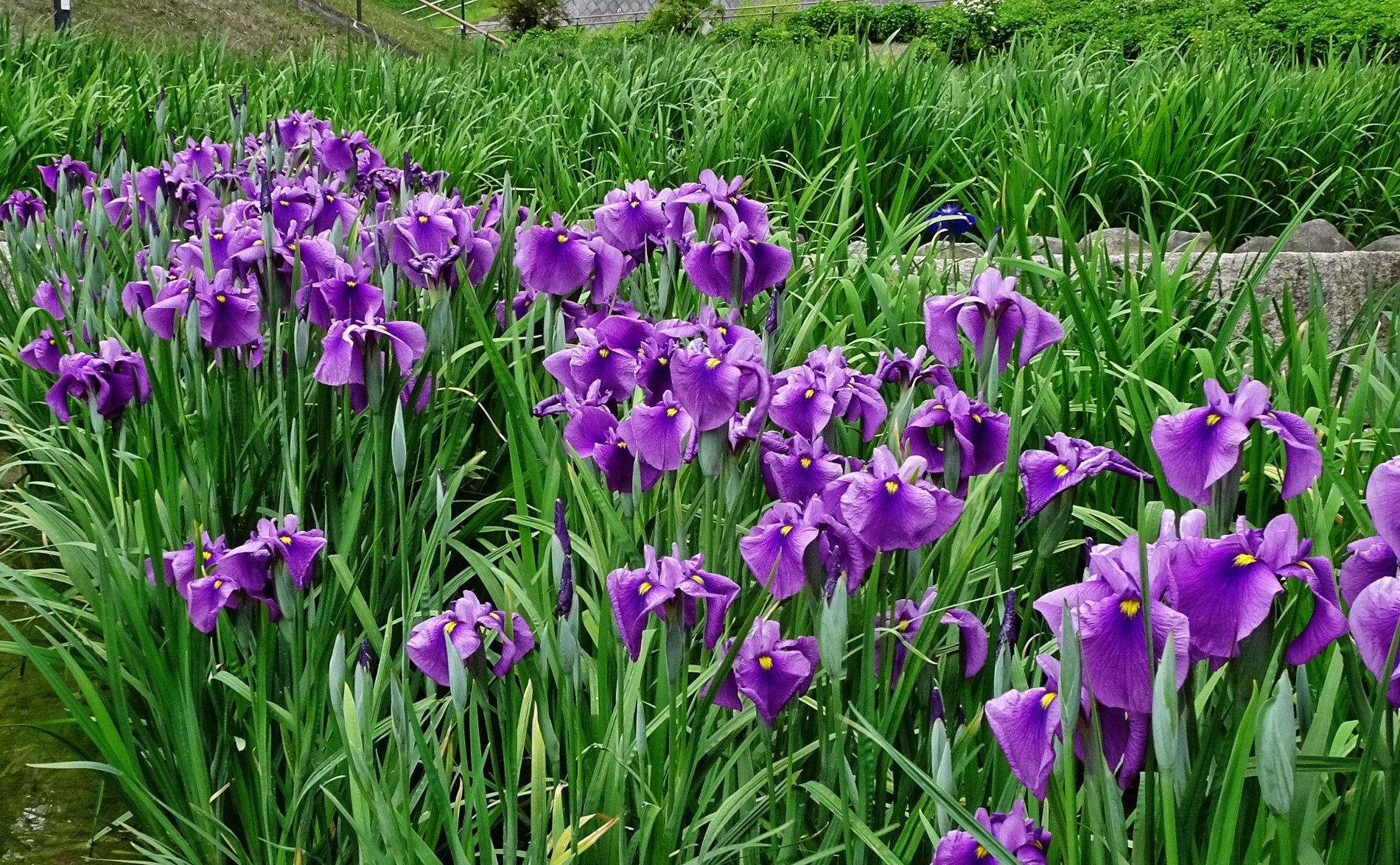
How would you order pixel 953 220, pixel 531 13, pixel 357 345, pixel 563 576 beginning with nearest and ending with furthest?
pixel 563 576 < pixel 357 345 < pixel 953 220 < pixel 531 13

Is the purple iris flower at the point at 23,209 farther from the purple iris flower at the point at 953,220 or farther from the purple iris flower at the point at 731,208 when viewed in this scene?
the purple iris flower at the point at 953,220

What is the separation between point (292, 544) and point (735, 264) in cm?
77

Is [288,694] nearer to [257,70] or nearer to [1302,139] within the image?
[1302,139]

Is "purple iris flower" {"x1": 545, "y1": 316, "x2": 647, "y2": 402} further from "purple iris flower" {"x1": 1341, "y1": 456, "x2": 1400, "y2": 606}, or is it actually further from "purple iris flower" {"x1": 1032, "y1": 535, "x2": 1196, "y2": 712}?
"purple iris flower" {"x1": 1341, "y1": 456, "x2": 1400, "y2": 606}

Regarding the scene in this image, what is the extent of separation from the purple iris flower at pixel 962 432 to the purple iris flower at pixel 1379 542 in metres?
0.41

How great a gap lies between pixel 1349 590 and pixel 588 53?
729cm

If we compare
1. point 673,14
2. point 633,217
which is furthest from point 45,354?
point 673,14

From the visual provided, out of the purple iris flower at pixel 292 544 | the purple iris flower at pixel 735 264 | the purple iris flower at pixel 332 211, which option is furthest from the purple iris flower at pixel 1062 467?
the purple iris flower at pixel 332 211

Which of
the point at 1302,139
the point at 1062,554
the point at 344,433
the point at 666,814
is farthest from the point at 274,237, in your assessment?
the point at 1302,139

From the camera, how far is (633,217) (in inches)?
73.6

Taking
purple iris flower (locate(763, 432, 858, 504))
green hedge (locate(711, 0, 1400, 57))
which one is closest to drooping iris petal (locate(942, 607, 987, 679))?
purple iris flower (locate(763, 432, 858, 504))

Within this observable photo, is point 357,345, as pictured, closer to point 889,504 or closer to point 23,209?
point 889,504

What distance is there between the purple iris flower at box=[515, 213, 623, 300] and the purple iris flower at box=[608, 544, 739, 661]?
31.6 inches

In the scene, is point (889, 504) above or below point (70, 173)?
above
